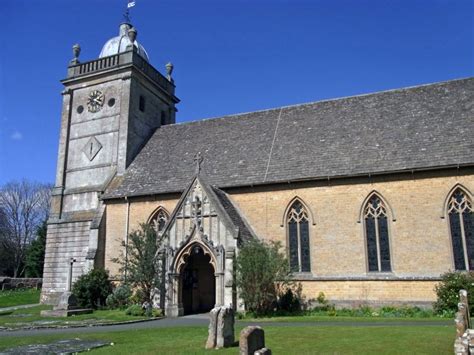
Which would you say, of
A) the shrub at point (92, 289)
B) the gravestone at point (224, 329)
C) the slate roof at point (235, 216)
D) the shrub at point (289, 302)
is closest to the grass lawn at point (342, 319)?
the shrub at point (289, 302)

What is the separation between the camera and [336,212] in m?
23.1

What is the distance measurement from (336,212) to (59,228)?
63.1 ft

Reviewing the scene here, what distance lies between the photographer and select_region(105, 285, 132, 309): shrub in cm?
2436

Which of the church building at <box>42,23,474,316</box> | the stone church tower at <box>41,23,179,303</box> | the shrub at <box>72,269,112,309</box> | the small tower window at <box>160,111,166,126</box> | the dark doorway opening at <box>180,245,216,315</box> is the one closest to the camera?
the church building at <box>42,23,474,316</box>

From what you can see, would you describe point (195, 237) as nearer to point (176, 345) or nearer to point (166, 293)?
point (166, 293)

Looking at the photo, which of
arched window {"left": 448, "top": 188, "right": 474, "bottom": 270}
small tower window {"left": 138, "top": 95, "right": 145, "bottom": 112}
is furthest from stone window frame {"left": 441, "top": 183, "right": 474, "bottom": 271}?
small tower window {"left": 138, "top": 95, "right": 145, "bottom": 112}

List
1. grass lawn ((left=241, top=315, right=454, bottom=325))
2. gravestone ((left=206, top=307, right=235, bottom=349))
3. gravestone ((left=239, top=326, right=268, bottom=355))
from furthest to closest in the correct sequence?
1. grass lawn ((left=241, top=315, right=454, bottom=325))
2. gravestone ((left=206, top=307, right=235, bottom=349))
3. gravestone ((left=239, top=326, right=268, bottom=355))

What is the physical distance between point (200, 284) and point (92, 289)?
628 cm

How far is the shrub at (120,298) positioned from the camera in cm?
2436

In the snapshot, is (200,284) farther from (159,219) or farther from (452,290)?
(452,290)

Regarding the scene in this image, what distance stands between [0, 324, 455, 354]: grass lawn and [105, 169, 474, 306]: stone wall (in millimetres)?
6727

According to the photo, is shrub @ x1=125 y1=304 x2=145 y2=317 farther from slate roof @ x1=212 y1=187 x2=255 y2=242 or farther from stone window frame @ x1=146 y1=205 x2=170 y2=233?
stone window frame @ x1=146 y1=205 x2=170 y2=233

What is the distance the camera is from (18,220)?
63.7 m

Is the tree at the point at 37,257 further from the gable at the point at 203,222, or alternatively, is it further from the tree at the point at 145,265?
the gable at the point at 203,222
